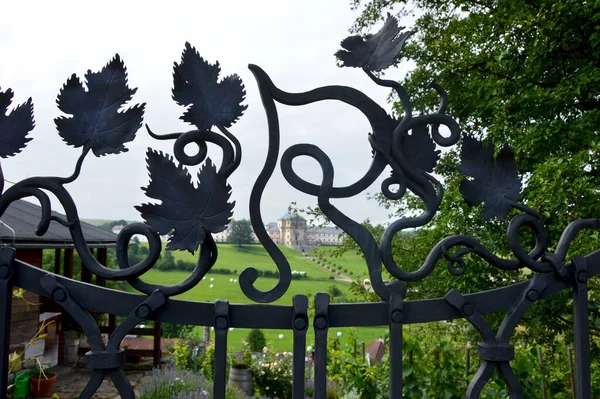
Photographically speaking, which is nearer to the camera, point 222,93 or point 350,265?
point 222,93

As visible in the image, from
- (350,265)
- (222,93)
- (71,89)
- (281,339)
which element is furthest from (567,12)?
(281,339)

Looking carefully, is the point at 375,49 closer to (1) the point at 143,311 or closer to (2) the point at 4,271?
(1) the point at 143,311

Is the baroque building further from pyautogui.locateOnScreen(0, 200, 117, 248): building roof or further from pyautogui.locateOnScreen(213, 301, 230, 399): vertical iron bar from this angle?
pyautogui.locateOnScreen(0, 200, 117, 248): building roof

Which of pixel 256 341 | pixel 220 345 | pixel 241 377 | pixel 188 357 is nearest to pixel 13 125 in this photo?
pixel 220 345

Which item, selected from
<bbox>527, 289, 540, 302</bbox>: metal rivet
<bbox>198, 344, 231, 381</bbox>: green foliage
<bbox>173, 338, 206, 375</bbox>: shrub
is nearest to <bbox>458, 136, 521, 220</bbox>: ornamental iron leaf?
<bbox>527, 289, 540, 302</bbox>: metal rivet

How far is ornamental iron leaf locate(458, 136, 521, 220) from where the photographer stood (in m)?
1.20

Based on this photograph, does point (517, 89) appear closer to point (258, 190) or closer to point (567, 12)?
point (567, 12)

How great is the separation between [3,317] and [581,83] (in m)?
3.83

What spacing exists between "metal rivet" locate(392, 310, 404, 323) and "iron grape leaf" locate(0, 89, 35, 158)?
1015 mm

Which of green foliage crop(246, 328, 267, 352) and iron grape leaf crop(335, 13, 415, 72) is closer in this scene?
iron grape leaf crop(335, 13, 415, 72)

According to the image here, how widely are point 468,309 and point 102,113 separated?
1.05 meters

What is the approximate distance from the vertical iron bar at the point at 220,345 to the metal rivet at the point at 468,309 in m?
0.60

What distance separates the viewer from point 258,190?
3.68 ft

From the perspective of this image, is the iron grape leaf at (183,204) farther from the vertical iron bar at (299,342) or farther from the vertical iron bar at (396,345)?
the vertical iron bar at (396,345)
